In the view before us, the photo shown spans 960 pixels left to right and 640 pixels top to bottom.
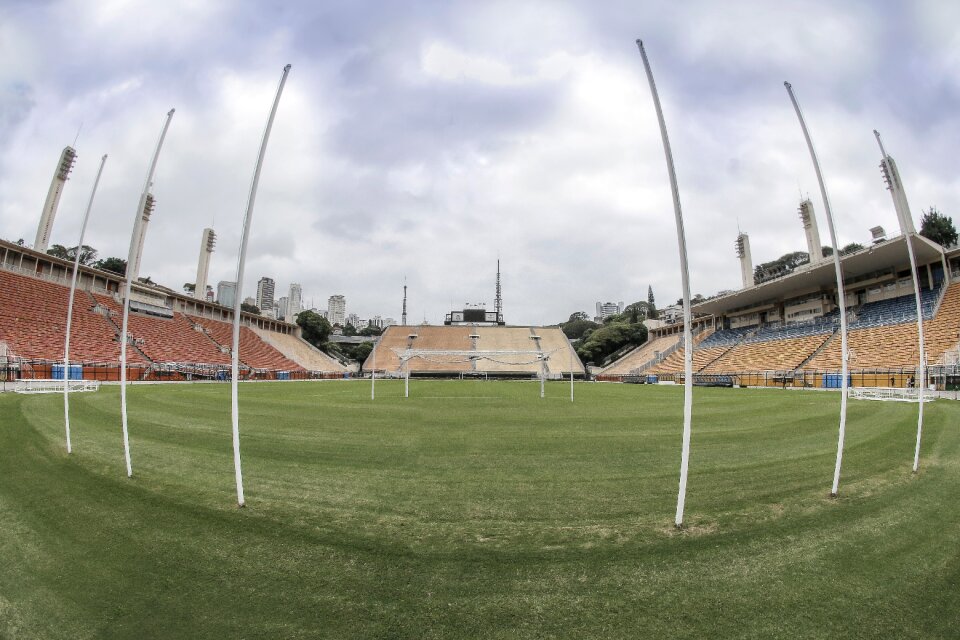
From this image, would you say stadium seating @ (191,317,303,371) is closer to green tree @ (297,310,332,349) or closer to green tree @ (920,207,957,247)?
green tree @ (297,310,332,349)

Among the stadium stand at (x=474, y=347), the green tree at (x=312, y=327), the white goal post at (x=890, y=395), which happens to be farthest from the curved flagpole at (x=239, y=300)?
the green tree at (x=312, y=327)

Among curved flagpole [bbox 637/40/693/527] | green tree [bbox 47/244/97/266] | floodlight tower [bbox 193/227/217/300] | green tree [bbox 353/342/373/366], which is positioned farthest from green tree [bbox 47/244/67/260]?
curved flagpole [bbox 637/40/693/527]

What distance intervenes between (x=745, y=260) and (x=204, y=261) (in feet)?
245

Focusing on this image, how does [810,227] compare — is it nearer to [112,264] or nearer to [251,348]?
[251,348]

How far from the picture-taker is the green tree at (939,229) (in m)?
53.6

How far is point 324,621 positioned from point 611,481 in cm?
459

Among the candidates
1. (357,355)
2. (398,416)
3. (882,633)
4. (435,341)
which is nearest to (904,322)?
(398,416)

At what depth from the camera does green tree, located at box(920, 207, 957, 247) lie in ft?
176

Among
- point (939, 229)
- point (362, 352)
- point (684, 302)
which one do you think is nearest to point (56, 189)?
point (362, 352)

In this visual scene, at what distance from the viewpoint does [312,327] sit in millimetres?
86375

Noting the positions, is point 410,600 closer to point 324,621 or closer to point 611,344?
point 324,621

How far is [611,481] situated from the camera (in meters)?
6.36

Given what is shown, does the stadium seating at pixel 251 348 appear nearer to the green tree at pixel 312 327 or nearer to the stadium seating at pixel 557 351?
the green tree at pixel 312 327

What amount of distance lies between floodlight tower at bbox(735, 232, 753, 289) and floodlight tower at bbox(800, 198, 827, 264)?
28.6ft
